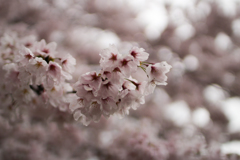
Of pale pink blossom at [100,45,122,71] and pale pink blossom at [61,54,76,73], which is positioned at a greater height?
pale pink blossom at [61,54,76,73]

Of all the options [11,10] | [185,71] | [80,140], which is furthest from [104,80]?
[185,71]

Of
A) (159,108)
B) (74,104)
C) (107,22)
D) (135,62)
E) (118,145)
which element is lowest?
(74,104)

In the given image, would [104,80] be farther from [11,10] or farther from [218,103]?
[218,103]

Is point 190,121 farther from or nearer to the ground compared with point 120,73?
farther from the ground

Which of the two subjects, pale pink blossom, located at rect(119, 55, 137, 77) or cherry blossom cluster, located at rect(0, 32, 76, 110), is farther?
cherry blossom cluster, located at rect(0, 32, 76, 110)

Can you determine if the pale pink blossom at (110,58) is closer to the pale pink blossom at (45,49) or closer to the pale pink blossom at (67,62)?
the pale pink blossom at (67,62)

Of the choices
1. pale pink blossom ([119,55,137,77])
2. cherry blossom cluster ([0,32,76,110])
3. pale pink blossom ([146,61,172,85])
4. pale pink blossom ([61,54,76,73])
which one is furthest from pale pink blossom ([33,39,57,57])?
pale pink blossom ([146,61,172,85])

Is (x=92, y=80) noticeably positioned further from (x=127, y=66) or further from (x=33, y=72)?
(x=33, y=72)

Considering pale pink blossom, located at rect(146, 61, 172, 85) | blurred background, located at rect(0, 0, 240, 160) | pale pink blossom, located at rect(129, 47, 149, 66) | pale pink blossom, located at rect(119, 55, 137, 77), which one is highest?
blurred background, located at rect(0, 0, 240, 160)

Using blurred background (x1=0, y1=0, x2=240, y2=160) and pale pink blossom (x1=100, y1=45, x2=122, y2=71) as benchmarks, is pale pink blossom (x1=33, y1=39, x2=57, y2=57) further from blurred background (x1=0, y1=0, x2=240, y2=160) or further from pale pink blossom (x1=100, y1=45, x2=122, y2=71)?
blurred background (x1=0, y1=0, x2=240, y2=160)
